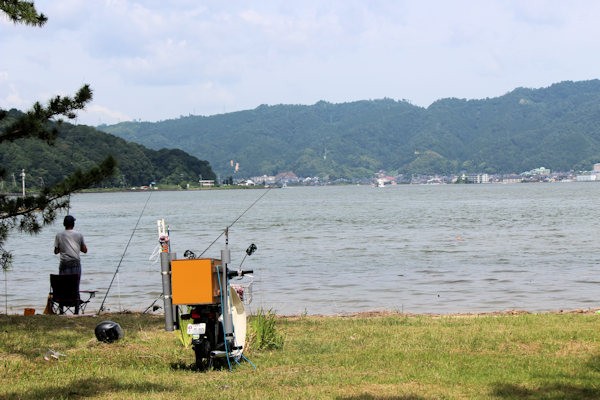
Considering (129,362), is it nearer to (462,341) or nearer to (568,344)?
(462,341)

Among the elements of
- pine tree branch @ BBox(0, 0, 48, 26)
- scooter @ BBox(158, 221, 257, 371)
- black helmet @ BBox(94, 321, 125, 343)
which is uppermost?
pine tree branch @ BBox(0, 0, 48, 26)

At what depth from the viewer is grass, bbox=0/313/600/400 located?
757 cm

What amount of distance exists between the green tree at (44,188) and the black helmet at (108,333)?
2113 millimetres

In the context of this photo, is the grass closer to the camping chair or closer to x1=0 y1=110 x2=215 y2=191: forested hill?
the camping chair

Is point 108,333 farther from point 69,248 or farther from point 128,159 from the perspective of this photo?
point 128,159

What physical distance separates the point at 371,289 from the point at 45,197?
10.7 meters

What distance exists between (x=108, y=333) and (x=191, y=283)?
2.39 m

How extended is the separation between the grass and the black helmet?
0.33 feet

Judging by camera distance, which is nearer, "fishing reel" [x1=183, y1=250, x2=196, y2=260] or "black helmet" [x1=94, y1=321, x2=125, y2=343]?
"fishing reel" [x1=183, y1=250, x2=196, y2=260]

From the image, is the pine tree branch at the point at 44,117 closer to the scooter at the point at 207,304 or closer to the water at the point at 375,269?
the water at the point at 375,269

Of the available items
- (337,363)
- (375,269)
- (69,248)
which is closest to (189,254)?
(337,363)

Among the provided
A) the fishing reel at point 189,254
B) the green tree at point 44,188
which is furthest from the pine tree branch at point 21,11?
the fishing reel at point 189,254

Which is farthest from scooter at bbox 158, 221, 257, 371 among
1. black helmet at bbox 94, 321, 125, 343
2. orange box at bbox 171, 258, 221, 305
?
black helmet at bbox 94, 321, 125, 343

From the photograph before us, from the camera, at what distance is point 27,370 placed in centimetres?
869
